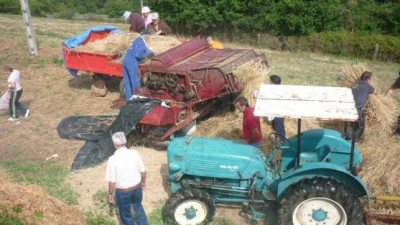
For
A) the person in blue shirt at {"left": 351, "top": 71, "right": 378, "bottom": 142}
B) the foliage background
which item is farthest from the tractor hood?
the foliage background

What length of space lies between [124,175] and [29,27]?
36.3 feet

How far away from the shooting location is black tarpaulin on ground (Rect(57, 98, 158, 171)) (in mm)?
7250

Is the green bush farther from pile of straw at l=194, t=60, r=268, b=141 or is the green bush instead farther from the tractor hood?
the tractor hood

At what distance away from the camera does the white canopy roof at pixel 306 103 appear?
4551mm

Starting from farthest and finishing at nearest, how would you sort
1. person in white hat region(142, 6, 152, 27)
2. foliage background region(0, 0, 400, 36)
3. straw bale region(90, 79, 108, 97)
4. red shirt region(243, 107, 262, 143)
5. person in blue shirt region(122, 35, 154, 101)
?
foliage background region(0, 0, 400, 36), person in white hat region(142, 6, 152, 27), straw bale region(90, 79, 108, 97), person in blue shirt region(122, 35, 154, 101), red shirt region(243, 107, 262, 143)

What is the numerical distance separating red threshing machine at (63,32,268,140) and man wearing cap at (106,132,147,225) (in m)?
2.40

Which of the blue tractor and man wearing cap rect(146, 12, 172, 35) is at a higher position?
man wearing cap rect(146, 12, 172, 35)

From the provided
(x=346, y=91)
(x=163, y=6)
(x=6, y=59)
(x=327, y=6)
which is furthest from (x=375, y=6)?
(x=346, y=91)

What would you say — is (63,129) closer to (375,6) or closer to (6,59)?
(6,59)

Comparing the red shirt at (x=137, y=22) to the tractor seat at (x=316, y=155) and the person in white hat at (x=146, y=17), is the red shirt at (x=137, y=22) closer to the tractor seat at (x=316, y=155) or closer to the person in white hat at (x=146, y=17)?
the person in white hat at (x=146, y=17)

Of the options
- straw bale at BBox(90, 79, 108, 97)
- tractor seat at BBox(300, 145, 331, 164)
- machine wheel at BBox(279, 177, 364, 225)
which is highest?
tractor seat at BBox(300, 145, 331, 164)

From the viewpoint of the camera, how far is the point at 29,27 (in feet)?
46.1

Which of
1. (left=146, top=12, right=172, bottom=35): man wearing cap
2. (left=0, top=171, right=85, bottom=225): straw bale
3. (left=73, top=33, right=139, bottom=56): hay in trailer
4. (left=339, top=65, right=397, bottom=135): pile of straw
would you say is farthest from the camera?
(left=146, top=12, right=172, bottom=35): man wearing cap

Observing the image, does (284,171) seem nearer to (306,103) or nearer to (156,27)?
(306,103)
